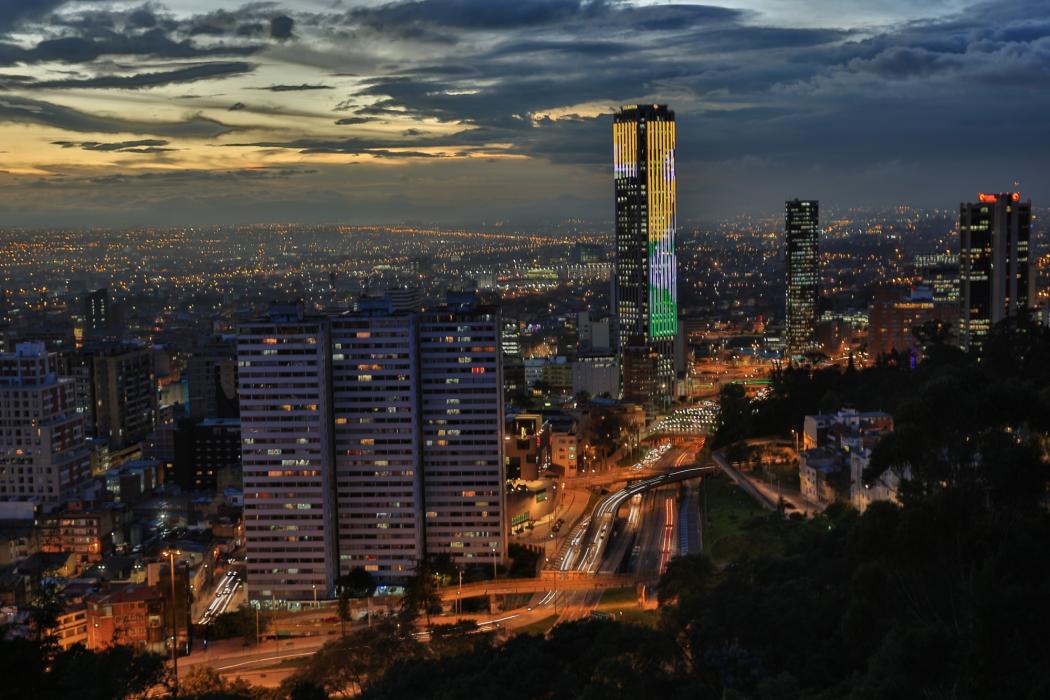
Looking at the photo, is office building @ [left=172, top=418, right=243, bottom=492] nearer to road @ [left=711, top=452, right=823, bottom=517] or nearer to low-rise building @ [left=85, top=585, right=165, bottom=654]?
low-rise building @ [left=85, top=585, right=165, bottom=654]

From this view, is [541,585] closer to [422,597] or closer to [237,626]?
[422,597]

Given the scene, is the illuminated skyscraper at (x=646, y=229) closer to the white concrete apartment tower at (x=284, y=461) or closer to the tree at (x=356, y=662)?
the white concrete apartment tower at (x=284, y=461)

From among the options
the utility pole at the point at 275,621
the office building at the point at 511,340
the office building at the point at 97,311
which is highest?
the office building at the point at 97,311

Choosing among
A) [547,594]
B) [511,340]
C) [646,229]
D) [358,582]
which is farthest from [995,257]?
[358,582]

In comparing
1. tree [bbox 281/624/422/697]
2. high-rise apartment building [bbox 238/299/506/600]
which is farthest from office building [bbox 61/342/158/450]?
tree [bbox 281/624/422/697]

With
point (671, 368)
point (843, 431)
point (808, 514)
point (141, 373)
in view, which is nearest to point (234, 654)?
point (808, 514)

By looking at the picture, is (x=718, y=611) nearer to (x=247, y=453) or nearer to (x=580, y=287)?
(x=247, y=453)

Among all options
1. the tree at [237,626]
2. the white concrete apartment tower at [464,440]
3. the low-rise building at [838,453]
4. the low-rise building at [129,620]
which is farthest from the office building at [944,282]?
the low-rise building at [129,620]
